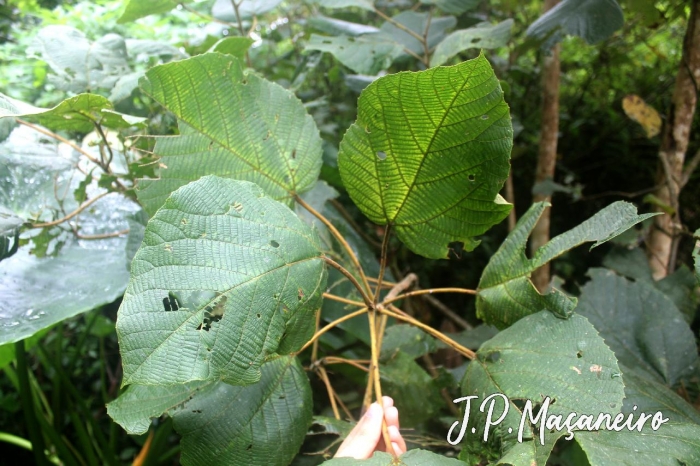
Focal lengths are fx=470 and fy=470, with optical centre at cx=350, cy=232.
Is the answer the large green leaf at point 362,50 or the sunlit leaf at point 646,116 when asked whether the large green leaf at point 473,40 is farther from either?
the sunlit leaf at point 646,116

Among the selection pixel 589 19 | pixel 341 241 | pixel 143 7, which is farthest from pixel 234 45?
pixel 589 19

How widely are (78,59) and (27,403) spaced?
2.74 feet

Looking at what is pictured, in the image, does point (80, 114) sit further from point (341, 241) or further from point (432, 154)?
point (432, 154)

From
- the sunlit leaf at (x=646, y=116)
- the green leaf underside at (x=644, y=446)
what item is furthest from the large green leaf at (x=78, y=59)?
the sunlit leaf at (x=646, y=116)

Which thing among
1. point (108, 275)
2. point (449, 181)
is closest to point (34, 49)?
point (108, 275)

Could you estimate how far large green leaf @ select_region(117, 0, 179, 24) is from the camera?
3.27 ft

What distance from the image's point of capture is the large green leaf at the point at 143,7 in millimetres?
996

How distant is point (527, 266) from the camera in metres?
0.63

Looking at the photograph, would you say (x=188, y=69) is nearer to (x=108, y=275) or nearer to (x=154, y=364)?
(x=154, y=364)

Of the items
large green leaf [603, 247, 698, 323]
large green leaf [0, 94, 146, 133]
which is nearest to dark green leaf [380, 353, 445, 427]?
large green leaf [603, 247, 698, 323]

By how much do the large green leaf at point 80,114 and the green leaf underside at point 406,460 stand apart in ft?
1.70

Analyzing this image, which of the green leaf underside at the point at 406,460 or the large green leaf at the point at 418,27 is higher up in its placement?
the large green leaf at the point at 418,27

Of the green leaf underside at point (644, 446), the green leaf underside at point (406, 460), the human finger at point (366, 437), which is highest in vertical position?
the green leaf underside at point (644, 446)

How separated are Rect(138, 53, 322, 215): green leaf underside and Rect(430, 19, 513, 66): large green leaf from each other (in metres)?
0.40
